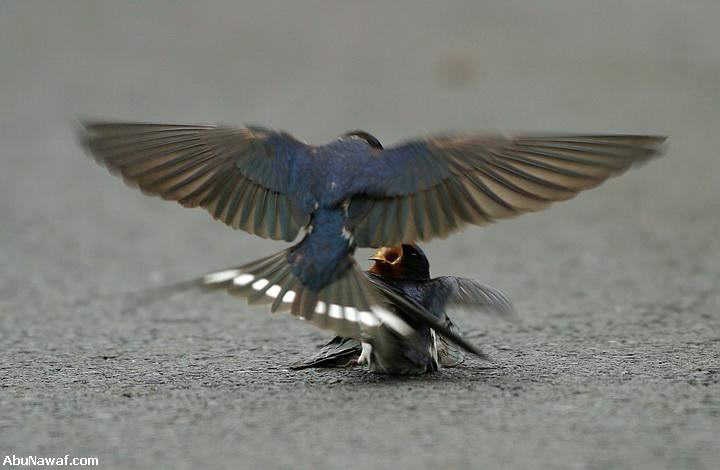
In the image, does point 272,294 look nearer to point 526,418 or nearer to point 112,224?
point 526,418

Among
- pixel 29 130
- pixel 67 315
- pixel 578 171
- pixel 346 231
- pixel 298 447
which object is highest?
pixel 29 130

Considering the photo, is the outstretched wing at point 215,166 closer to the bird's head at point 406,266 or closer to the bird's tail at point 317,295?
the bird's tail at point 317,295

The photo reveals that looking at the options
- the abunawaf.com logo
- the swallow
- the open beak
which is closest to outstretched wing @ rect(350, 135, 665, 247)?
the swallow

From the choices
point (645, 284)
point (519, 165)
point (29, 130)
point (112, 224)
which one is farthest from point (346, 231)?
point (29, 130)

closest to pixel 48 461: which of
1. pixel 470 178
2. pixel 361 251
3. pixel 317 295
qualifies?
pixel 317 295

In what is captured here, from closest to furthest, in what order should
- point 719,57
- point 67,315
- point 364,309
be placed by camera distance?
point 364,309
point 67,315
point 719,57

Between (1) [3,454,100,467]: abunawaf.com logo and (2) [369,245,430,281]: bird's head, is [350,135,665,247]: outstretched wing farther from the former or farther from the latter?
(1) [3,454,100,467]: abunawaf.com logo

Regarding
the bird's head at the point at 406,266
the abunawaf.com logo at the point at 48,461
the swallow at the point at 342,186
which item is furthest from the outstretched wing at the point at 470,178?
the abunawaf.com logo at the point at 48,461
